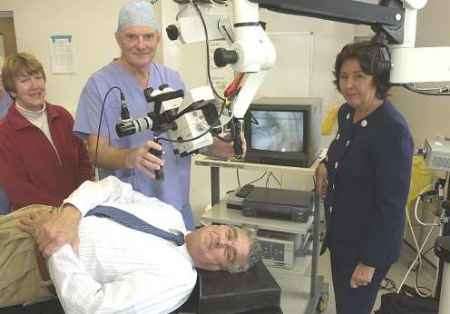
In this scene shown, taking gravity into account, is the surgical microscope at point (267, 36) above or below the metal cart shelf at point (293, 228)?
above

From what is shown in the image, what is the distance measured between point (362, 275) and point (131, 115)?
3.45 ft

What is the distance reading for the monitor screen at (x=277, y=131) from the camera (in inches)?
88.4

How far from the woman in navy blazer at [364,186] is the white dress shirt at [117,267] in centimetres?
65

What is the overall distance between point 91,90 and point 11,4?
2.21m

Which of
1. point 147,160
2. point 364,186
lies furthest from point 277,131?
point 147,160

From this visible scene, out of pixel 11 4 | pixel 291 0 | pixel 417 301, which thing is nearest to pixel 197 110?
pixel 291 0

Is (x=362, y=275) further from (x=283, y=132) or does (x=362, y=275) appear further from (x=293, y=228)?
(x=283, y=132)

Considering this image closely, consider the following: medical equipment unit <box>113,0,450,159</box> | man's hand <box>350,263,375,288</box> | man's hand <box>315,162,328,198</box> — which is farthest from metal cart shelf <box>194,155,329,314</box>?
medical equipment unit <box>113,0,450,159</box>

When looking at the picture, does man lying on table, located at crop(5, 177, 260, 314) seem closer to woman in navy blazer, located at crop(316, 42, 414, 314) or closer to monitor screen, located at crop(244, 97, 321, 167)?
woman in navy blazer, located at crop(316, 42, 414, 314)

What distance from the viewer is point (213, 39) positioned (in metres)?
0.98

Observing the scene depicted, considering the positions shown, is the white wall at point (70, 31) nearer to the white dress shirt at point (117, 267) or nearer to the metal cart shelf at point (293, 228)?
the metal cart shelf at point (293, 228)

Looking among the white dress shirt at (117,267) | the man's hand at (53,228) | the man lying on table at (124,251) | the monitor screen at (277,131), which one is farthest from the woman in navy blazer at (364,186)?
the man's hand at (53,228)

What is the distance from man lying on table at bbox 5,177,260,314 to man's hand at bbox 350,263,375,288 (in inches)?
15.9

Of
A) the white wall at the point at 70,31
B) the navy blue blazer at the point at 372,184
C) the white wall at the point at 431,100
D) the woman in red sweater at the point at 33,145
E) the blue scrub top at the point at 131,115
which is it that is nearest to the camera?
the navy blue blazer at the point at 372,184
